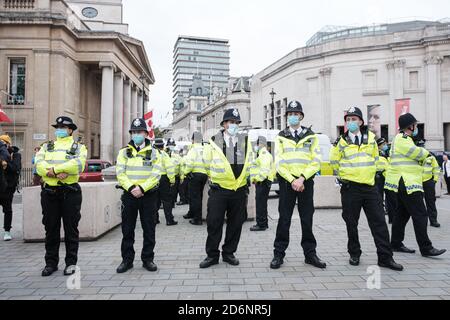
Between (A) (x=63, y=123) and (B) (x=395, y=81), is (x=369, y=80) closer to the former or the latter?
(B) (x=395, y=81)

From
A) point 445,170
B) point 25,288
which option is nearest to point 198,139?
point 25,288

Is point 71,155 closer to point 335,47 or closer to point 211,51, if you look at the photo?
point 335,47

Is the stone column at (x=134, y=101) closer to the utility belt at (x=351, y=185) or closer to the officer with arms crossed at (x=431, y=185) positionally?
the officer with arms crossed at (x=431, y=185)

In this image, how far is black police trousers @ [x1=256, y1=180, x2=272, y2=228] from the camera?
27.5 ft

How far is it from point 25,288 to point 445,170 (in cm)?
1738

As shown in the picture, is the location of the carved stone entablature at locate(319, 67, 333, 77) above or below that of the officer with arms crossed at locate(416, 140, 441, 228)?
above

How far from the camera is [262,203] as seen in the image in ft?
27.7

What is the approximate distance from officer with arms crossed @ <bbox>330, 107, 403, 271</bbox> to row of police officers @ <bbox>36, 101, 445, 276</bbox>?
1 cm

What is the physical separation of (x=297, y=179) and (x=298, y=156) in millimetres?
370

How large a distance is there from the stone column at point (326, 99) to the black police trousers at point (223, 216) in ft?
127

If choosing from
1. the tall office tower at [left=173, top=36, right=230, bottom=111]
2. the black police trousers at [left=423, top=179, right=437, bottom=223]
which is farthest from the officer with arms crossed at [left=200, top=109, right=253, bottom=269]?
the tall office tower at [left=173, top=36, right=230, bottom=111]

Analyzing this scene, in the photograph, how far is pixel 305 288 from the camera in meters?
4.34

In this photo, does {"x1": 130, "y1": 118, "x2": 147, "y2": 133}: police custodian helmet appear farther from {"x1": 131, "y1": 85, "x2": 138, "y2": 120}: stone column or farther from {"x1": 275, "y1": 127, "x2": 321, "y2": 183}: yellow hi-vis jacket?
{"x1": 131, "y1": 85, "x2": 138, "y2": 120}: stone column

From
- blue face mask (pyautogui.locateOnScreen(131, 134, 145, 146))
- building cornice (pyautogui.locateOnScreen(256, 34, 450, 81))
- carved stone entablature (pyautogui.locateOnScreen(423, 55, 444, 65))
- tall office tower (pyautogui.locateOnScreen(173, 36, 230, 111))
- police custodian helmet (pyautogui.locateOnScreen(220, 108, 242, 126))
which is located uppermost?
tall office tower (pyautogui.locateOnScreen(173, 36, 230, 111))
